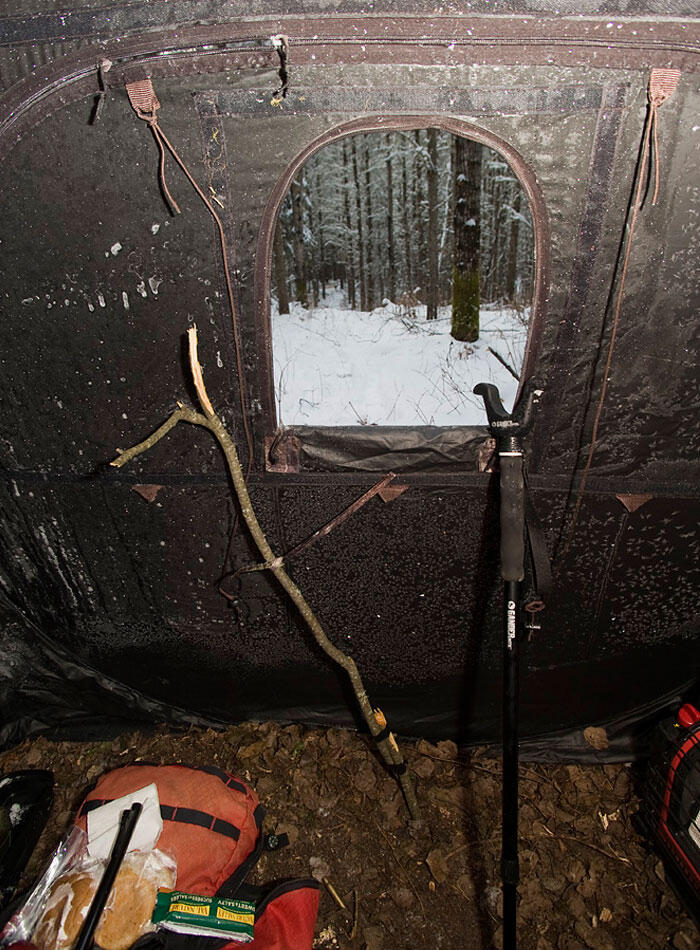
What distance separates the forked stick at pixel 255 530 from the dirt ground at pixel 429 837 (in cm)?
21

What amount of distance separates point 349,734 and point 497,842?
78cm

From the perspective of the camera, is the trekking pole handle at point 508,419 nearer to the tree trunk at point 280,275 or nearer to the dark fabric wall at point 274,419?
the dark fabric wall at point 274,419

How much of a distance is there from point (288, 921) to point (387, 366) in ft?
18.3

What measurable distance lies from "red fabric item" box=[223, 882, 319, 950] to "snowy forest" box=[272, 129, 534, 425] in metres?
5.41

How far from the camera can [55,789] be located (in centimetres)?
259

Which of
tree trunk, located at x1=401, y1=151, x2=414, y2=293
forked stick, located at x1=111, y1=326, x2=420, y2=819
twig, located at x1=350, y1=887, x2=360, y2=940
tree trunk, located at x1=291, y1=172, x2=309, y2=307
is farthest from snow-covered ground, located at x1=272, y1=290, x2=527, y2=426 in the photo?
twig, located at x1=350, y1=887, x2=360, y2=940

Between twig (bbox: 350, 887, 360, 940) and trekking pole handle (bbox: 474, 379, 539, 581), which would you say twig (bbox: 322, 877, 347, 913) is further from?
trekking pole handle (bbox: 474, 379, 539, 581)

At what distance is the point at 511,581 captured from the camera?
155 cm

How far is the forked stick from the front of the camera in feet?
5.67

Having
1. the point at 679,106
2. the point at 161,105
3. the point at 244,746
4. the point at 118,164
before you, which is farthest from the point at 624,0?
the point at 244,746

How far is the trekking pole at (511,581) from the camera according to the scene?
5.01ft

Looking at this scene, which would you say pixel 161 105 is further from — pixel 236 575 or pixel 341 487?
pixel 236 575

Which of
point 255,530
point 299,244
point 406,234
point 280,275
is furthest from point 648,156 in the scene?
A: point 406,234


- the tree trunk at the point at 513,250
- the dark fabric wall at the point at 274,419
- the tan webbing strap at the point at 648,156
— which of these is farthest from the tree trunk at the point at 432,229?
the tan webbing strap at the point at 648,156
